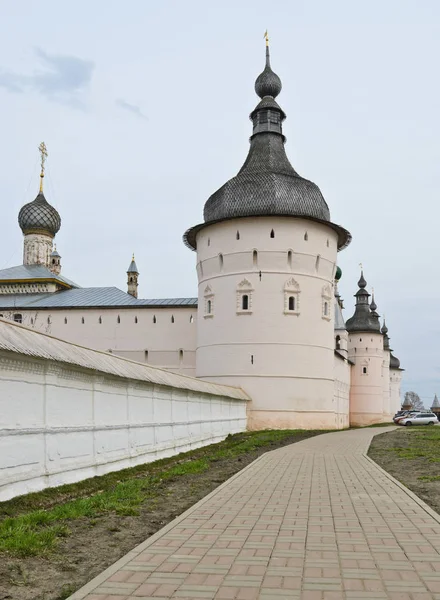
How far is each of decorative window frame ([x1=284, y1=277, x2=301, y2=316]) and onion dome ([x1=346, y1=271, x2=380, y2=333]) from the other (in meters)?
20.6

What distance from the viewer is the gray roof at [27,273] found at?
124ft

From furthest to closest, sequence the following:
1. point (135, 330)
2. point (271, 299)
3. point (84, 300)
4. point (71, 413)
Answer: point (84, 300)
point (135, 330)
point (271, 299)
point (71, 413)

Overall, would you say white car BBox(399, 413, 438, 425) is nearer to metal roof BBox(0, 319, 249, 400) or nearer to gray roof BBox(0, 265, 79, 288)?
gray roof BBox(0, 265, 79, 288)

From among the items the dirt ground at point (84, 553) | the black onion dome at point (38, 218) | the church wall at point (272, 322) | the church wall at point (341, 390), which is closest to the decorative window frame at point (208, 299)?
the church wall at point (272, 322)

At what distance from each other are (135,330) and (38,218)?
1160cm

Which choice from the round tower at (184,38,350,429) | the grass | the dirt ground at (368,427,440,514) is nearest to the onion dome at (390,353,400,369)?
the round tower at (184,38,350,429)

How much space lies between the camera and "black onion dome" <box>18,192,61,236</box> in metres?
39.9

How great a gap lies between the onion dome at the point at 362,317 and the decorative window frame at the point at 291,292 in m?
20.6

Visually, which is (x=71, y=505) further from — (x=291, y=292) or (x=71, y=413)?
(x=291, y=292)

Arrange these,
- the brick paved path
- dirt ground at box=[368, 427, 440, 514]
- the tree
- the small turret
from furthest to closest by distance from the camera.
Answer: the tree → the small turret → dirt ground at box=[368, 427, 440, 514] → the brick paved path

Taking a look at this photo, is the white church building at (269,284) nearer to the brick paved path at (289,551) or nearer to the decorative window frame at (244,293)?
the decorative window frame at (244,293)

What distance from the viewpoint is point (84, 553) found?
461 cm

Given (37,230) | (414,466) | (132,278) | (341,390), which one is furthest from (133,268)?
(414,466)

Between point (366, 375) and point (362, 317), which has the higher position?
point (362, 317)
